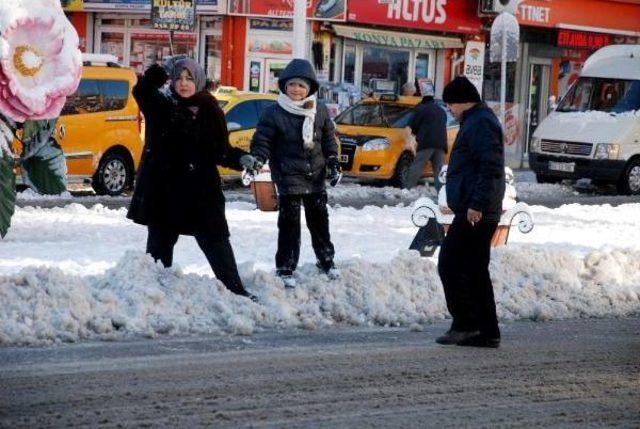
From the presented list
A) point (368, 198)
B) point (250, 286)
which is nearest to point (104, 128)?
point (368, 198)

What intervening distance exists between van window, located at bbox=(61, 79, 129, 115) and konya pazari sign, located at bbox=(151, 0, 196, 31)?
479 centimetres

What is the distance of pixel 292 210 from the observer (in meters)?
11.4

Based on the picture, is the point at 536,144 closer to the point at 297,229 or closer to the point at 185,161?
the point at 297,229

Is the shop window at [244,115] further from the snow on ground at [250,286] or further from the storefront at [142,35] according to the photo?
the storefront at [142,35]

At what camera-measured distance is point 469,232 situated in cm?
971

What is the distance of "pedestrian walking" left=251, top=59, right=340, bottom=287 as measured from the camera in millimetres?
11352

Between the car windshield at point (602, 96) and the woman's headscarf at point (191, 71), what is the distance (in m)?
18.5

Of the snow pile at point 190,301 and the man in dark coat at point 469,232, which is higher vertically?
the man in dark coat at point 469,232

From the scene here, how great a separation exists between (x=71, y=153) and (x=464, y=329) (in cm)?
1247

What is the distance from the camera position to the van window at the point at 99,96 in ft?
71.9

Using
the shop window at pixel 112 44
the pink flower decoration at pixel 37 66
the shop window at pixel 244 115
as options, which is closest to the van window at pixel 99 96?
the shop window at pixel 244 115

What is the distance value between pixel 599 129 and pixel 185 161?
60.2 ft

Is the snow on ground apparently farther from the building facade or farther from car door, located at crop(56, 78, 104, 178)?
the building facade

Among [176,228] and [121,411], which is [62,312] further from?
[121,411]
